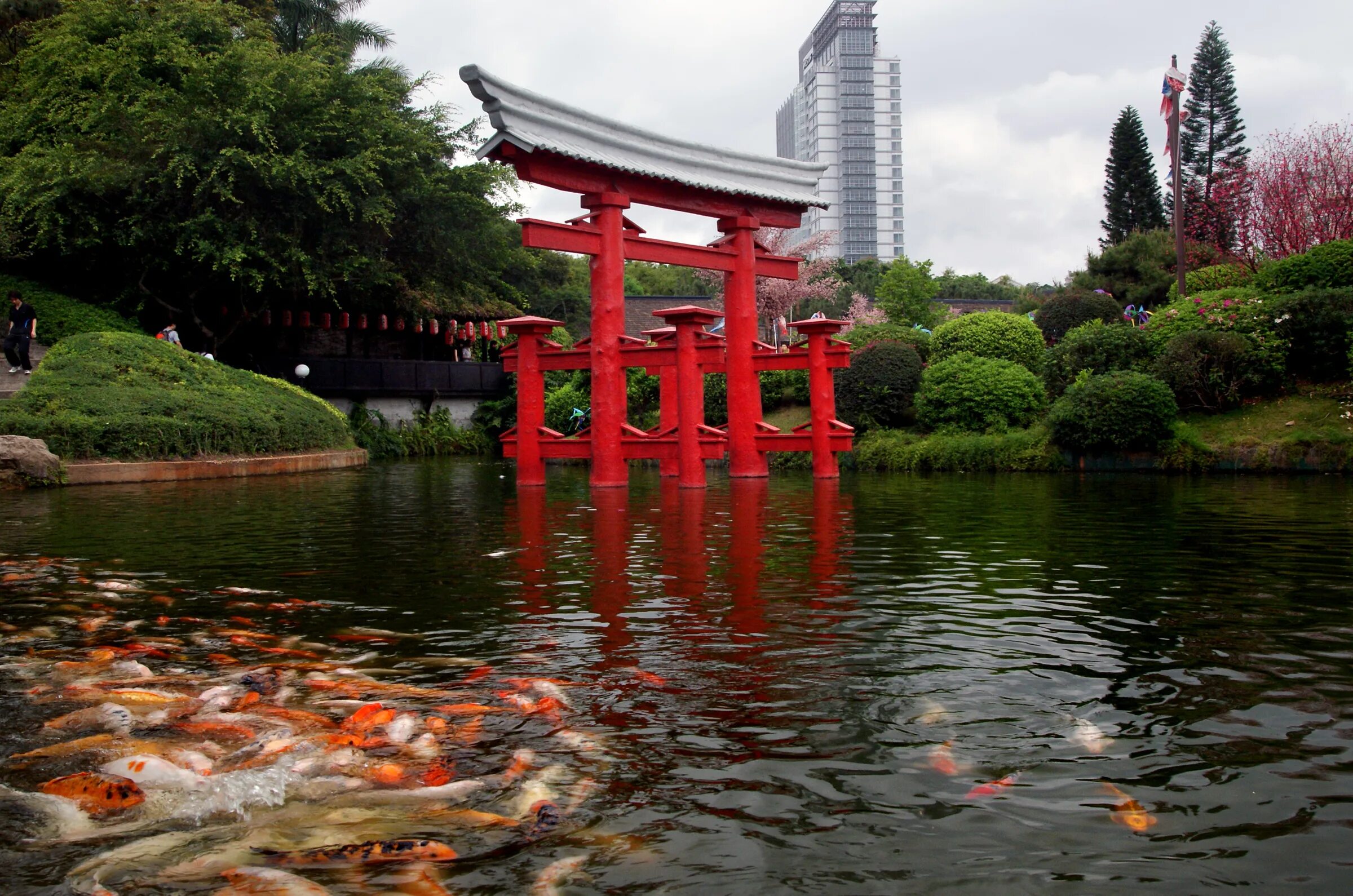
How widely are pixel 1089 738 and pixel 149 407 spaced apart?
18.5 meters

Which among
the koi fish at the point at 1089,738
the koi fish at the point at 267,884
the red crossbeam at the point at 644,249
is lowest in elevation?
the koi fish at the point at 267,884

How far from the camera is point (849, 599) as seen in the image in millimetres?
5703

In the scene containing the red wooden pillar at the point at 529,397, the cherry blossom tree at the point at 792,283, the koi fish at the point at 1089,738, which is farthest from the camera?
the cherry blossom tree at the point at 792,283

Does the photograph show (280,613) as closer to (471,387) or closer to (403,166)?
(403,166)

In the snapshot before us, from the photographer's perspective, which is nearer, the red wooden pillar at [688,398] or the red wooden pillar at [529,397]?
the red wooden pillar at [688,398]

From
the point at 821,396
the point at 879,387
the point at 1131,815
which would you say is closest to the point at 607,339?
the point at 821,396

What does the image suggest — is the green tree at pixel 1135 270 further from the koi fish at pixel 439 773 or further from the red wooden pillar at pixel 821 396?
the koi fish at pixel 439 773

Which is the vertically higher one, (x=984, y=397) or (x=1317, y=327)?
(x=1317, y=327)

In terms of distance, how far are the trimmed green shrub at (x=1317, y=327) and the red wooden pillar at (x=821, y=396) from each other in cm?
801

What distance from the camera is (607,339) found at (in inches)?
579

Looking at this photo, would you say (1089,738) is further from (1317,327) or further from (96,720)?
(1317,327)

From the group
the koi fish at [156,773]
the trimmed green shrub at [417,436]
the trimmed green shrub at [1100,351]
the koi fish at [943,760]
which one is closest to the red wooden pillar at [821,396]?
the trimmed green shrub at [1100,351]

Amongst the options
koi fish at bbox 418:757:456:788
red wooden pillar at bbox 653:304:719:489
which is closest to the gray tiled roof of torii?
red wooden pillar at bbox 653:304:719:489

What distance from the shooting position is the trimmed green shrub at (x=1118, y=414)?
17328 millimetres
